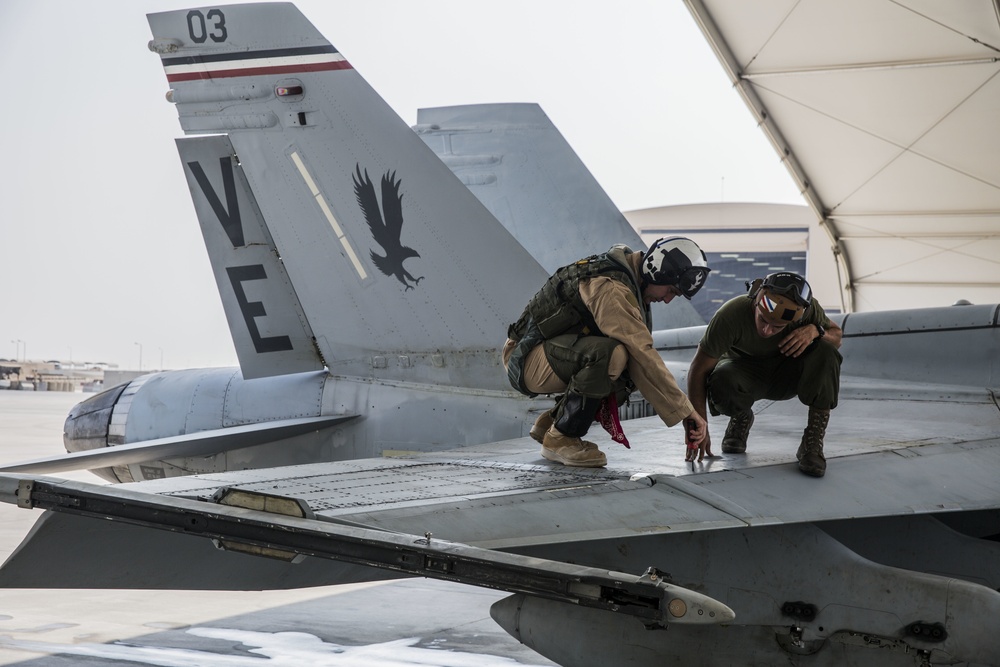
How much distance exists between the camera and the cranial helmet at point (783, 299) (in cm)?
343

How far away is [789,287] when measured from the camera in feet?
11.3

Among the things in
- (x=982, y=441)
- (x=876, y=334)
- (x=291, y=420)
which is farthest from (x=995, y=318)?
(x=291, y=420)

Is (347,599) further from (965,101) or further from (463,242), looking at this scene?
(965,101)

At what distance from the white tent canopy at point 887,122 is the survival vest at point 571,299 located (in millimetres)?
8430

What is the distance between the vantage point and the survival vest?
348 cm

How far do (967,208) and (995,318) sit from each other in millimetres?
11485

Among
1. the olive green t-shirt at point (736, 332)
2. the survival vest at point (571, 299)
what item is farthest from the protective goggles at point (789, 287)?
the survival vest at point (571, 299)

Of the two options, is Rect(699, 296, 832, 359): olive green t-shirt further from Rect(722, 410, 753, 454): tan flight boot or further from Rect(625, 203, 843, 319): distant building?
Rect(625, 203, 843, 319): distant building

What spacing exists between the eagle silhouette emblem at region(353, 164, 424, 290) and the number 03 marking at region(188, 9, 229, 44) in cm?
118

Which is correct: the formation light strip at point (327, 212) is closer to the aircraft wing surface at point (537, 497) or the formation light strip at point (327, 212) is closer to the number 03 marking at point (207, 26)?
the number 03 marking at point (207, 26)

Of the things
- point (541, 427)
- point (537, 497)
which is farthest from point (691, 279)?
point (537, 497)

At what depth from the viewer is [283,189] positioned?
5.41 metres

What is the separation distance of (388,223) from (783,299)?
2446 mm

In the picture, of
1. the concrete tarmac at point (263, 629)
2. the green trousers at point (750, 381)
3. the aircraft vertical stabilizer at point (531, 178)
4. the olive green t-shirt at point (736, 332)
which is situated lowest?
the concrete tarmac at point (263, 629)
